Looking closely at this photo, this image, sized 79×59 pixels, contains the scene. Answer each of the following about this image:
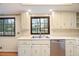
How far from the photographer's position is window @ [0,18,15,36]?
6867 mm

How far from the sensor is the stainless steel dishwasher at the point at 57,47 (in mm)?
5121

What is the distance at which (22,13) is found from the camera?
6184 mm

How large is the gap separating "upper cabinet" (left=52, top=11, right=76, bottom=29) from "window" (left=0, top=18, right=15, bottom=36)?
89.9 inches

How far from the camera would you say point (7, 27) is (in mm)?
6945

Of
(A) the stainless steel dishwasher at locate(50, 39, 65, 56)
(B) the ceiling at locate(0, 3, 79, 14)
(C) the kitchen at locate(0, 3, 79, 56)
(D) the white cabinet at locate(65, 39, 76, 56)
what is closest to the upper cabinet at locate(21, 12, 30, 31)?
(C) the kitchen at locate(0, 3, 79, 56)

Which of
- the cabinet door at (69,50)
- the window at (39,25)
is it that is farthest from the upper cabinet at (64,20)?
the cabinet door at (69,50)

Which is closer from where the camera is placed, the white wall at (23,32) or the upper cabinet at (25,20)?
the white wall at (23,32)

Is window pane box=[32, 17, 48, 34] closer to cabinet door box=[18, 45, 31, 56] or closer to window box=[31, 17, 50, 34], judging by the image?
window box=[31, 17, 50, 34]

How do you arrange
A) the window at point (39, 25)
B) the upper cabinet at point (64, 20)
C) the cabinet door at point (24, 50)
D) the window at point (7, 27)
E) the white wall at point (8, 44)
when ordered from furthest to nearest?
1. the window at point (7, 27)
2. the white wall at point (8, 44)
3. the window at point (39, 25)
4. the upper cabinet at point (64, 20)
5. the cabinet door at point (24, 50)

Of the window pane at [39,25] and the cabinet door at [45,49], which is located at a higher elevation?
the window pane at [39,25]

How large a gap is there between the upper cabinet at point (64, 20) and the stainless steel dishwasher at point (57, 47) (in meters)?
0.92

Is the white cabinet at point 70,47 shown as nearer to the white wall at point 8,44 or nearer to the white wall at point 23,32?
the white wall at point 23,32

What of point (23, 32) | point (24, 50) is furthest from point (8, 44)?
point (24, 50)

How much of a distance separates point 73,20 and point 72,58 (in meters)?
4.58
